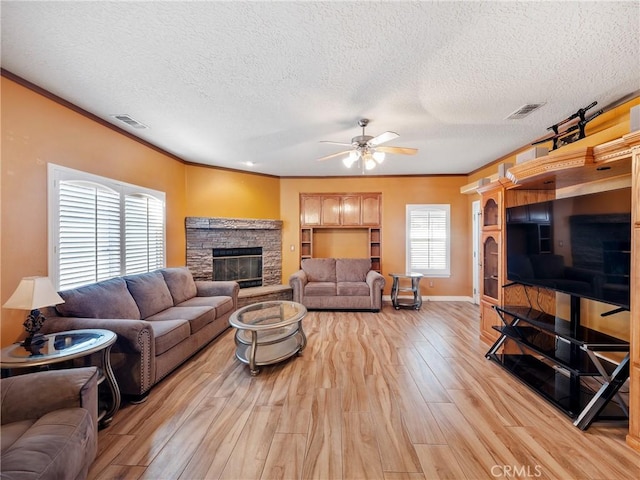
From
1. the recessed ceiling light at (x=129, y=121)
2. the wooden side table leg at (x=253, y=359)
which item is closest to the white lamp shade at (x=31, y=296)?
the wooden side table leg at (x=253, y=359)

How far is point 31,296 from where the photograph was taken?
6.06 feet

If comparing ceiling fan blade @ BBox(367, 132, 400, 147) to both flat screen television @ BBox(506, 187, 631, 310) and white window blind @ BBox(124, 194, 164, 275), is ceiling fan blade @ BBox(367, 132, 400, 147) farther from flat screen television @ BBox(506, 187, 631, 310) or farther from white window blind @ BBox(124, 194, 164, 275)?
white window blind @ BBox(124, 194, 164, 275)

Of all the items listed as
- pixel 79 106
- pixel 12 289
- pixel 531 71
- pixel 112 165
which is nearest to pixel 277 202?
pixel 112 165

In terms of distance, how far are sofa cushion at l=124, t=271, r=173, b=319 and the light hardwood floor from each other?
0.81m

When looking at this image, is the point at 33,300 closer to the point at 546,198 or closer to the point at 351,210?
the point at 351,210

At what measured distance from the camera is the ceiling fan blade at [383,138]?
8.19 feet

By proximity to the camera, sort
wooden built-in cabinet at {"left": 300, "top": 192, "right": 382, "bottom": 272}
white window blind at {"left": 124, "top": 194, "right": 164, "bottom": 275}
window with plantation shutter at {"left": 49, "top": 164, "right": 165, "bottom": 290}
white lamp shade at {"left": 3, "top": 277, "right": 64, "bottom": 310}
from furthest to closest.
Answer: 1. wooden built-in cabinet at {"left": 300, "top": 192, "right": 382, "bottom": 272}
2. white window blind at {"left": 124, "top": 194, "right": 164, "bottom": 275}
3. window with plantation shutter at {"left": 49, "top": 164, "right": 165, "bottom": 290}
4. white lamp shade at {"left": 3, "top": 277, "right": 64, "bottom": 310}

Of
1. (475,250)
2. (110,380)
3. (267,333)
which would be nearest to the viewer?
(110,380)

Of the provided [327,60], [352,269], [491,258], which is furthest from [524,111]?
[352,269]

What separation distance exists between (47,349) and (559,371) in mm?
4461

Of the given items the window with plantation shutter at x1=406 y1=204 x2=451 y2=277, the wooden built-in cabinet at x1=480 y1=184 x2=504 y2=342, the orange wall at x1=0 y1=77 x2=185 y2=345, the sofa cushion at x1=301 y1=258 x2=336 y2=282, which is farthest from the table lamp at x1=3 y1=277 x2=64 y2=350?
the window with plantation shutter at x1=406 y1=204 x2=451 y2=277

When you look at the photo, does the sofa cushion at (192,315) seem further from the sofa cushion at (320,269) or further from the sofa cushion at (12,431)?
the sofa cushion at (320,269)

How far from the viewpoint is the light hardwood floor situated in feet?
5.18

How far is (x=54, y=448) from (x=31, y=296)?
1211mm
